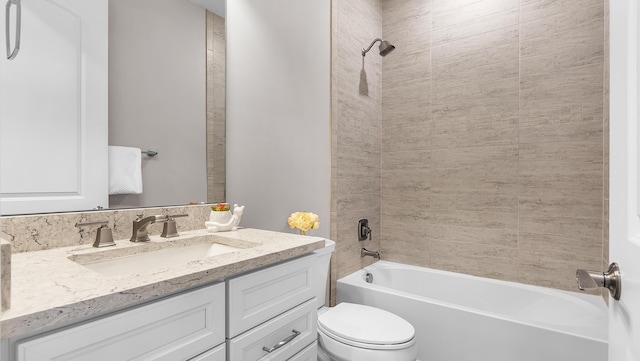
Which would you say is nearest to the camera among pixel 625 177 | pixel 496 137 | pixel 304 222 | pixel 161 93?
pixel 625 177

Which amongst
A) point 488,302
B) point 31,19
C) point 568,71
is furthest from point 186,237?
point 568,71

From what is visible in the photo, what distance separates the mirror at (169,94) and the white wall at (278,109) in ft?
0.37

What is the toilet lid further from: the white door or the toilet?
the white door

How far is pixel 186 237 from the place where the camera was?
4.54 ft

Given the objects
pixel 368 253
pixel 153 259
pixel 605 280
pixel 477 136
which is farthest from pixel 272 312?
pixel 477 136

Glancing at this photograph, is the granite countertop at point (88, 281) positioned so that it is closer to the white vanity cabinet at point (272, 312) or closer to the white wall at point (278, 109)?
the white vanity cabinet at point (272, 312)

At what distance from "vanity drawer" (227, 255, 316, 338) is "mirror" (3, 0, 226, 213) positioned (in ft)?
2.36

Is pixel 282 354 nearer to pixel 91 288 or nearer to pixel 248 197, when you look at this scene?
pixel 91 288

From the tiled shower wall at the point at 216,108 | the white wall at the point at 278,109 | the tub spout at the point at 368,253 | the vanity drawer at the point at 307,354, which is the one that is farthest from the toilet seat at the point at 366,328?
the tiled shower wall at the point at 216,108

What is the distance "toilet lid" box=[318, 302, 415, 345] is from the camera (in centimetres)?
147

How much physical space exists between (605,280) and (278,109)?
69.0 inches

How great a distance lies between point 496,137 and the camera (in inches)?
88.5

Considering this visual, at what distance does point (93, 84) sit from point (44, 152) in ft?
1.03

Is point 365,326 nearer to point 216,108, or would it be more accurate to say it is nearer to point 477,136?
point 216,108
